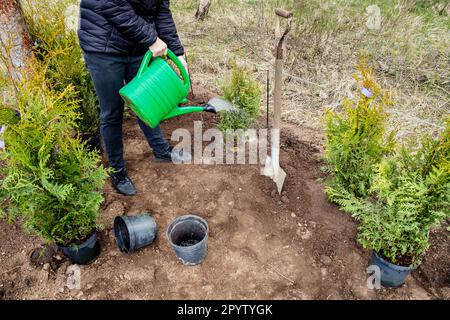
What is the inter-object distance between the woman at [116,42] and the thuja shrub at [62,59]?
583mm

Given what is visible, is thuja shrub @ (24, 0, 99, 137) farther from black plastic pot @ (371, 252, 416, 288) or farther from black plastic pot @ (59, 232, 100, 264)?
black plastic pot @ (371, 252, 416, 288)

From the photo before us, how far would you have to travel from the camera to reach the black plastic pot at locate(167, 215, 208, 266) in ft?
8.27

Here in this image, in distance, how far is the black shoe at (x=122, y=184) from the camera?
3.28 meters

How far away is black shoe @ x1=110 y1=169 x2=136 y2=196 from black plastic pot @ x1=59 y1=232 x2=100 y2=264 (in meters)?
0.66

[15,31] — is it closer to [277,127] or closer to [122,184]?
[122,184]

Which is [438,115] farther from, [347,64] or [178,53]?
[178,53]

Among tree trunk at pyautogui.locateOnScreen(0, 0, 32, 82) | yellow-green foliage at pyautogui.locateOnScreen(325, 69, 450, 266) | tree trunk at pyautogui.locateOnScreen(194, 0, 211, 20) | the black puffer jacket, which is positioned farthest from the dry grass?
tree trunk at pyautogui.locateOnScreen(0, 0, 32, 82)

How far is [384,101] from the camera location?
97.0 inches

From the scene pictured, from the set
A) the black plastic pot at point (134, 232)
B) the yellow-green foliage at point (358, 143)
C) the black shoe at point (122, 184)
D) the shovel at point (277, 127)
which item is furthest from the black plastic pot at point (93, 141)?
the yellow-green foliage at point (358, 143)

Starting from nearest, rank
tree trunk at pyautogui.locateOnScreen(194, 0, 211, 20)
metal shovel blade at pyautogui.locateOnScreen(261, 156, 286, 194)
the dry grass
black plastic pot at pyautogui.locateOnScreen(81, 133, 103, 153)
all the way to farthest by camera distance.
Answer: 1. metal shovel blade at pyautogui.locateOnScreen(261, 156, 286, 194)
2. black plastic pot at pyautogui.locateOnScreen(81, 133, 103, 153)
3. the dry grass
4. tree trunk at pyautogui.locateOnScreen(194, 0, 211, 20)

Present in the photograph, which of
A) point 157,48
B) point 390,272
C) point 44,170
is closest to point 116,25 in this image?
point 157,48

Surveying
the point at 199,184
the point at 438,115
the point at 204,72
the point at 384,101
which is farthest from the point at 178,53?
the point at 438,115

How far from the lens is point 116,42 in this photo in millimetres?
2590

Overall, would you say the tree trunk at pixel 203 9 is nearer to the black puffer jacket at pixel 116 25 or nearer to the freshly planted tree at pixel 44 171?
the black puffer jacket at pixel 116 25
